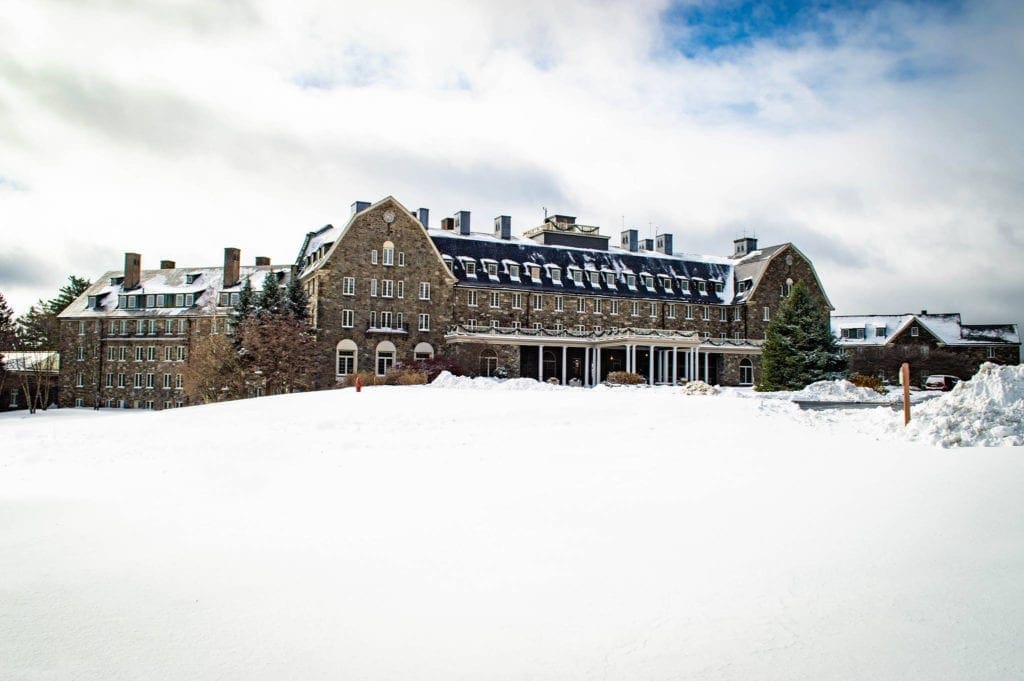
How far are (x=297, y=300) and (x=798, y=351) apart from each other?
31.0m

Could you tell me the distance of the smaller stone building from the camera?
63.7 m

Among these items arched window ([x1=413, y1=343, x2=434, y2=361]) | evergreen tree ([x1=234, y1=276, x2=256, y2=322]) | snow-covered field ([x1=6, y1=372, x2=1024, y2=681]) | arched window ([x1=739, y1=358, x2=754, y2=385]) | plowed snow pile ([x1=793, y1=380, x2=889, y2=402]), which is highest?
evergreen tree ([x1=234, y1=276, x2=256, y2=322])

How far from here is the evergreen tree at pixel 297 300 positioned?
49.3m

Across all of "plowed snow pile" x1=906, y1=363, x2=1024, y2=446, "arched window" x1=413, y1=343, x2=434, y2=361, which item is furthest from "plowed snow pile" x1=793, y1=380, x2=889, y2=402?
"arched window" x1=413, y1=343, x2=434, y2=361

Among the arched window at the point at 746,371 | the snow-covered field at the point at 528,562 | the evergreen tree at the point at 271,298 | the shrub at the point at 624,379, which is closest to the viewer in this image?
the snow-covered field at the point at 528,562

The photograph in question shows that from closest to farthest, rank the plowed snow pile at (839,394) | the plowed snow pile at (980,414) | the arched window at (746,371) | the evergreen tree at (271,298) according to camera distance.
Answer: the plowed snow pile at (980,414), the plowed snow pile at (839,394), the evergreen tree at (271,298), the arched window at (746,371)

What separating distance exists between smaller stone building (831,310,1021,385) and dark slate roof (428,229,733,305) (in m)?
14.7

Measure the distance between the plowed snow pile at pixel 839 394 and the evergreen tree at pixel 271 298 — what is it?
31.9m

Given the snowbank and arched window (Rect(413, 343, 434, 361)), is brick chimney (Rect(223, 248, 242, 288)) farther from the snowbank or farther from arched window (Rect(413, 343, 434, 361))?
the snowbank

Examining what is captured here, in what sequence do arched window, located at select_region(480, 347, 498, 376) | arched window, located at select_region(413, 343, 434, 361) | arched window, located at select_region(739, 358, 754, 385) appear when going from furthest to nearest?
arched window, located at select_region(739, 358, 754, 385) < arched window, located at select_region(480, 347, 498, 376) < arched window, located at select_region(413, 343, 434, 361)

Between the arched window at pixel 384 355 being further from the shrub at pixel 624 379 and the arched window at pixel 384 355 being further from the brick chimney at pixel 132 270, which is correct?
the brick chimney at pixel 132 270

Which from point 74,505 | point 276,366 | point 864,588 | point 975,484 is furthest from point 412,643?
point 276,366

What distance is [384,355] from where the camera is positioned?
50188 mm

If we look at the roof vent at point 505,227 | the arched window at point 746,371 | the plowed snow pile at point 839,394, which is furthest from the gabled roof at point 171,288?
the plowed snow pile at point 839,394
